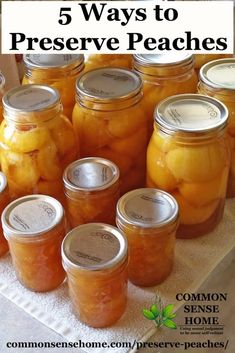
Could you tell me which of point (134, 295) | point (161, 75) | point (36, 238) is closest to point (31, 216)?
point (36, 238)

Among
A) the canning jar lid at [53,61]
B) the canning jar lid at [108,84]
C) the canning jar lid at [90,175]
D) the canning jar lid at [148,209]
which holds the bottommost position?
the canning jar lid at [148,209]

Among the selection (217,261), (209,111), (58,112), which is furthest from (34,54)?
(217,261)

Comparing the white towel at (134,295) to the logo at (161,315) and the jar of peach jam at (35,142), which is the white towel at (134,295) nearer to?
the logo at (161,315)

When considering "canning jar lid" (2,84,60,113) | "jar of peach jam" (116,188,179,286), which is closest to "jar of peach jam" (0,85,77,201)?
"canning jar lid" (2,84,60,113)

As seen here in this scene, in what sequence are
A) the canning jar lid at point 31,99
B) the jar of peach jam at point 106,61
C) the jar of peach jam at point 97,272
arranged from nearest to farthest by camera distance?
the jar of peach jam at point 97,272 → the canning jar lid at point 31,99 → the jar of peach jam at point 106,61

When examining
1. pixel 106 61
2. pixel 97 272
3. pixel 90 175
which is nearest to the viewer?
pixel 97 272

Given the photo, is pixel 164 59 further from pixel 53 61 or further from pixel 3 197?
pixel 3 197

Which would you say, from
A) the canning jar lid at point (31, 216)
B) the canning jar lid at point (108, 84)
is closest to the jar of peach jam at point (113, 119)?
the canning jar lid at point (108, 84)

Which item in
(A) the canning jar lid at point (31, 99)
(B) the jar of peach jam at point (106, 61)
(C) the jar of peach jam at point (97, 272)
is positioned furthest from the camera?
(B) the jar of peach jam at point (106, 61)

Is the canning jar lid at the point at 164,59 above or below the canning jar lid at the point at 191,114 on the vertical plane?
above
